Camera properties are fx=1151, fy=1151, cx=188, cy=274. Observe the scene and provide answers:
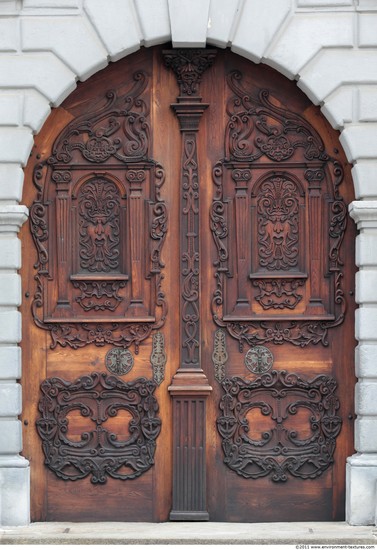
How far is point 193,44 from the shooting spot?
1000 cm


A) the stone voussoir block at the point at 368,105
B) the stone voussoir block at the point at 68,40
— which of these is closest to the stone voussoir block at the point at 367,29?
the stone voussoir block at the point at 368,105

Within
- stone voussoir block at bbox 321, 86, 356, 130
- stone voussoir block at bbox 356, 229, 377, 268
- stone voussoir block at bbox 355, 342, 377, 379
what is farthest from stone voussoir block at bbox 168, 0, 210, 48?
stone voussoir block at bbox 355, 342, 377, 379

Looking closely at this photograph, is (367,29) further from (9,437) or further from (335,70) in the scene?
(9,437)

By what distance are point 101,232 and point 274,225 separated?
1542mm

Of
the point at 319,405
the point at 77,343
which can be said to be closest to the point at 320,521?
the point at 319,405

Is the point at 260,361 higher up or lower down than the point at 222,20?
lower down

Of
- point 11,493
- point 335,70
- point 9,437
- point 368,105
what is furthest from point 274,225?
point 11,493

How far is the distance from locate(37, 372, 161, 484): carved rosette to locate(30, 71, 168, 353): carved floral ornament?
37cm

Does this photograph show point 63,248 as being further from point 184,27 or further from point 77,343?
point 184,27

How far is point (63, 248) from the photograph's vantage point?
10211 mm

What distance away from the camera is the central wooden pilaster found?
10.1m

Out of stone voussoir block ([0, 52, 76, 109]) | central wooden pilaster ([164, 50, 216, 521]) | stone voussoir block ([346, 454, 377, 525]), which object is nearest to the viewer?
stone voussoir block ([346, 454, 377, 525])

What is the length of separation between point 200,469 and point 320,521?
116 cm

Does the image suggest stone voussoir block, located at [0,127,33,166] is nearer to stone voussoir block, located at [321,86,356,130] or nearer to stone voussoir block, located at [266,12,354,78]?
stone voussoir block, located at [266,12,354,78]
